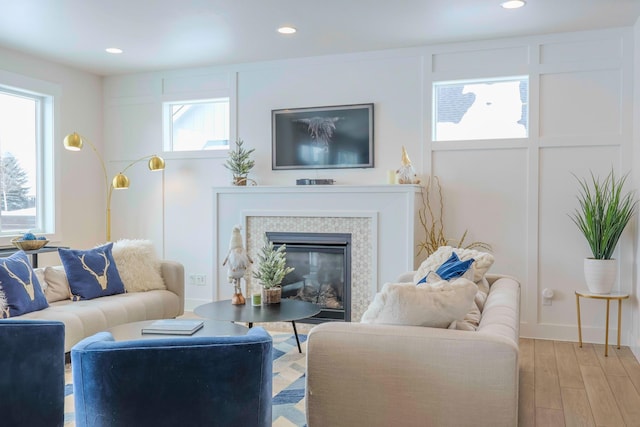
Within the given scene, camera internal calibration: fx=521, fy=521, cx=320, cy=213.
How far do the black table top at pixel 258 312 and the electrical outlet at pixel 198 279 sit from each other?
194 cm

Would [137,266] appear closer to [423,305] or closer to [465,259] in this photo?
[465,259]

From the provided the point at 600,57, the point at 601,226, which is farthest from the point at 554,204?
the point at 600,57

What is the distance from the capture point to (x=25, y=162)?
16.8 ft

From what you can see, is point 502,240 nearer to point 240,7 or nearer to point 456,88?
point 456,88

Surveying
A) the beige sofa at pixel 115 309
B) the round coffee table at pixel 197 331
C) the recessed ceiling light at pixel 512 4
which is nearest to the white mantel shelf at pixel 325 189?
the beige sofa at pixel 115 309

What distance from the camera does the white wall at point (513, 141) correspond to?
4266mm

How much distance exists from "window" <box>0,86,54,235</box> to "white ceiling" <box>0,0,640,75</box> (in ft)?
1.70

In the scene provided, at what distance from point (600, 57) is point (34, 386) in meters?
4.50

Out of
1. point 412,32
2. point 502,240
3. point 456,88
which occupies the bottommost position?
point 502,240

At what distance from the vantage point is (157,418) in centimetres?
153

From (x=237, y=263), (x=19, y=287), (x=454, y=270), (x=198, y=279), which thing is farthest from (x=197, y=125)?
(x=454, y=270)

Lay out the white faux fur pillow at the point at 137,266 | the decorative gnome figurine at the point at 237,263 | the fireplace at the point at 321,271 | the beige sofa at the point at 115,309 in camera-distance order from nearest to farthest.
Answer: the beige sofa at the point at 115,309 < the decorative gnome figurine at the point at 237,263 < the white faux fur pillow at the point at 137,266 < the fireplace at the point at 321,271

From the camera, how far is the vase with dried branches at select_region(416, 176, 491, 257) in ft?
15.2

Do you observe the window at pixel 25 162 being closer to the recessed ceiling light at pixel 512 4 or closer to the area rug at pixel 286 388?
the area rug at pixel 286 388
